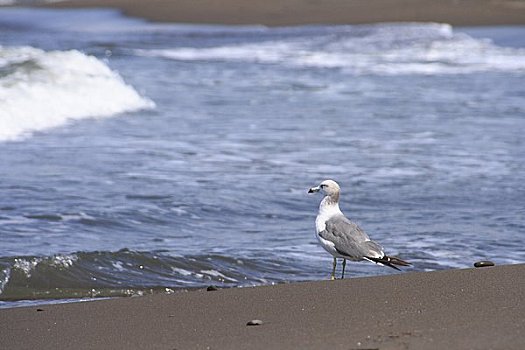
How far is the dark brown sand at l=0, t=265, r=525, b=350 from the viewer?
15.3ft

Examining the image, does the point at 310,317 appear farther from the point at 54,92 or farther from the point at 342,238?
the point at 54,92

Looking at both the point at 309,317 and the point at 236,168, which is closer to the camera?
the point at 309,317

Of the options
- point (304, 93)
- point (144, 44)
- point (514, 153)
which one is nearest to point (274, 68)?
point (304, 93)

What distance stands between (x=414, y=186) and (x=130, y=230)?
2.88 metres

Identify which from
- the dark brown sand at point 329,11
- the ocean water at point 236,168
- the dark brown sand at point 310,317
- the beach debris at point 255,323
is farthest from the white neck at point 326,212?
the dark brown sand at point 329,11

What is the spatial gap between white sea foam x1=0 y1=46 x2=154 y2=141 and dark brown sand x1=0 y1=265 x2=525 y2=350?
7022mm

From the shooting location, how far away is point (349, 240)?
6.34 m

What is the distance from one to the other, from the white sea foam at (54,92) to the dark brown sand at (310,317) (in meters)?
7.02

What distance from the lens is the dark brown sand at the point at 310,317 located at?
4.65 metres

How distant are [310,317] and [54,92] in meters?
11.2

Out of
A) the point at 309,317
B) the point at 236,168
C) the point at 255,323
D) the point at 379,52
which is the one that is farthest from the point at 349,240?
the point at 379,52

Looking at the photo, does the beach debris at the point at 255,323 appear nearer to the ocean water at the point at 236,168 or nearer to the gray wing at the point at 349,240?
the gray wing at the point at 349,240

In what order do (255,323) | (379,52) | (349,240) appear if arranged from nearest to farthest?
(255,323) → (349,240) → (379,52)

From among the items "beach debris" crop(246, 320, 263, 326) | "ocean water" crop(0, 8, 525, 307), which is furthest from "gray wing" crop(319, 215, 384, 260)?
"beach debris" crop(246, 320, 263, 326)
